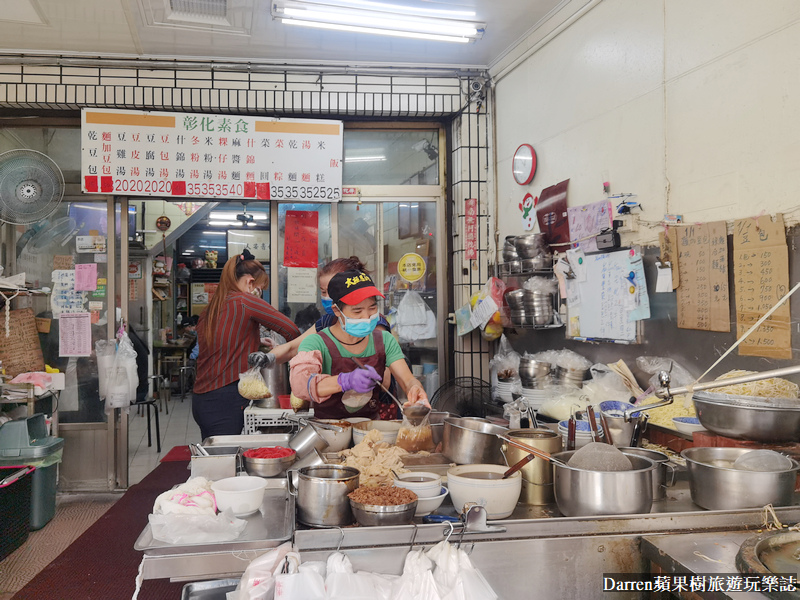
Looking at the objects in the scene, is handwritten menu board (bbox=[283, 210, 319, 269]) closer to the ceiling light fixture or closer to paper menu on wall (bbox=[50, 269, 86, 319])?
Answer: the ceiling light fixture

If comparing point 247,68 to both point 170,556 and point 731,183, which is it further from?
point 170,556

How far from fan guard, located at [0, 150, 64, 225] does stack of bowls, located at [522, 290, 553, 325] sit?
12.9ft

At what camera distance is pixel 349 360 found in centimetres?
294

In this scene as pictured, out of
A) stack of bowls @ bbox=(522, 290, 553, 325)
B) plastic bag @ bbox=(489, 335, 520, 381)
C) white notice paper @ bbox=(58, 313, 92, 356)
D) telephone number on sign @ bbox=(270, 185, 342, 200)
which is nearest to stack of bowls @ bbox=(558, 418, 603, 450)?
stack of bowls @ bbox=(522, 290, 553, 325)

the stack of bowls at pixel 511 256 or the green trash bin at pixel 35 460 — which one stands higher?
the stack of bowls at pixel 511 256

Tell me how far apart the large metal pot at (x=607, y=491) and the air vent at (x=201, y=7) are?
3.78 meters

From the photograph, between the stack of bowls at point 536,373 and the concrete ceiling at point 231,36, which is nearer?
the stack of bowls at point 536,373

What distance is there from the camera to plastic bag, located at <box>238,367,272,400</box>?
11.6 feet

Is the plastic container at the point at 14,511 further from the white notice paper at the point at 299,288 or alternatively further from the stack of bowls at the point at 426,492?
the stack of bowls at the point at 426,492

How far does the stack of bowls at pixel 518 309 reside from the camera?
4.02 meters

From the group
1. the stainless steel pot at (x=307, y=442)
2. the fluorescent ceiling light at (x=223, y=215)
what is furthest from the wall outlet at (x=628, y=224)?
the fluorescent ceiling light at (x=223, y=215)

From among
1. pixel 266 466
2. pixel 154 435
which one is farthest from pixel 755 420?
pixel 154 435

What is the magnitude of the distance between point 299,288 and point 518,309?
2009 millimetres

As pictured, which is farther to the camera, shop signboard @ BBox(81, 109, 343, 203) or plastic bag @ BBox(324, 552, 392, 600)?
shop signboard @ BBox(81, 109, 343, 203)
